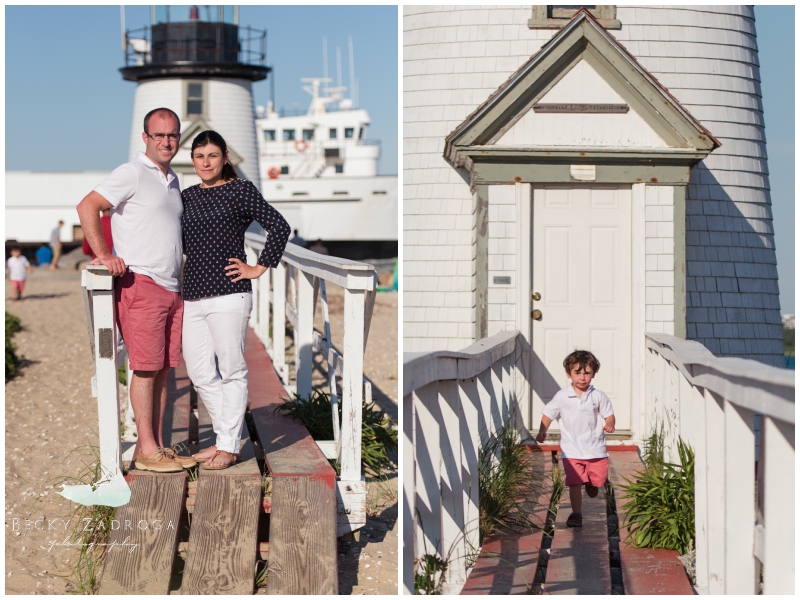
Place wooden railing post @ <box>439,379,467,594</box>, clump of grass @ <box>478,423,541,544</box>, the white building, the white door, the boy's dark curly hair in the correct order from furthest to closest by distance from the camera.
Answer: the white door
the white building
the boy's dark curly hair
clump of grass @ <box>478,423,541,544</box>
wooden railing post @ <box>439,379,467,594</box>

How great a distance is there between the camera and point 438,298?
9.10m

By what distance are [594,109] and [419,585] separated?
5000mm

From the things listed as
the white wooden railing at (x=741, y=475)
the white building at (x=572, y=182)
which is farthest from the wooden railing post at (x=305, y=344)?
the white wooden railing at (x=741, y=475)

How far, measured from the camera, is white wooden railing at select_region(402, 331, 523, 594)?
3541 mm

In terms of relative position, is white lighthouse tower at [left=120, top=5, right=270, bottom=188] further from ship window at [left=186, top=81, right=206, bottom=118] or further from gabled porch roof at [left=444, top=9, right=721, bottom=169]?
gabled porch roof at [left=444, top=9, right=721, bottom=169]

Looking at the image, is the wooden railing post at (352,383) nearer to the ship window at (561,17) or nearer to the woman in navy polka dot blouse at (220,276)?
the woman in navy polka dot blouse at (220,276)

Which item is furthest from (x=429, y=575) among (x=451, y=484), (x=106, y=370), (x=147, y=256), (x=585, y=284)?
(x=585, y=284)

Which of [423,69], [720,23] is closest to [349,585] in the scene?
[423,69]

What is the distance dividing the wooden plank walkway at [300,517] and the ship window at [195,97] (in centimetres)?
2559

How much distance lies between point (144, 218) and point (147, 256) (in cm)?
18

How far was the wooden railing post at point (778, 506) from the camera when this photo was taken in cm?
295

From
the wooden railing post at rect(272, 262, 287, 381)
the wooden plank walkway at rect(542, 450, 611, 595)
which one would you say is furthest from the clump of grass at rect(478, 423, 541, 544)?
the wooden railing post at rect(272, 262, 287, 381)

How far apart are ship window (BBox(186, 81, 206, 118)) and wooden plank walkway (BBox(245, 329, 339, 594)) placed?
25.6 meters

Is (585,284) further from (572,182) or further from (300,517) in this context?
(300,517)
